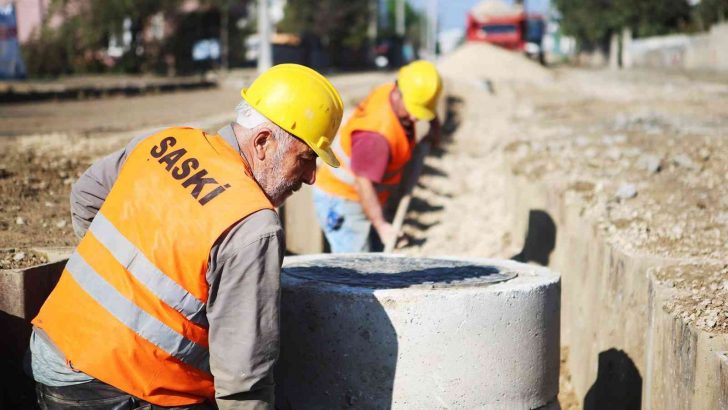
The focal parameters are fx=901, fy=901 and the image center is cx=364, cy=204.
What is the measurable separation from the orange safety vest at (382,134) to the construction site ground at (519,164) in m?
1.37

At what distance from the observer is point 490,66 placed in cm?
2673

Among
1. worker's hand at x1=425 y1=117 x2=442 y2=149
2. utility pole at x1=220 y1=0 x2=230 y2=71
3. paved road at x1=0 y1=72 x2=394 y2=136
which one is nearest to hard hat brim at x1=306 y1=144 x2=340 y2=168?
worker's hand at x1=425 y1=117 x2=442 y2=149

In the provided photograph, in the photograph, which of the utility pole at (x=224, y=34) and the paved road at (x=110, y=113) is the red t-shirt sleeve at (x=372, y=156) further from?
the utility pole at (x=224, y=34)

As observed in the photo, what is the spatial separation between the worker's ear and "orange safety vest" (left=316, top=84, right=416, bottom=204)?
99.6 inches

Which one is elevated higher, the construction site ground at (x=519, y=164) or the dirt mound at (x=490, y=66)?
the dirt mound at (x=490, y=66)

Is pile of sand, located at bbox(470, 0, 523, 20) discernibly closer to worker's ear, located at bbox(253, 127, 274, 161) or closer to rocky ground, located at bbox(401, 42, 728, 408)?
rocky ground, located at bbox(401, 42, 728, 408)

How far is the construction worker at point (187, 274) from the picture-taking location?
248 cm

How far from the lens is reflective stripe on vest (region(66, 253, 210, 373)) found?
2.56 m

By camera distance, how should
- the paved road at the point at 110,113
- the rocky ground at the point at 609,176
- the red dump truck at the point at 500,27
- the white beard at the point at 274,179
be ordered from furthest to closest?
1. the red dump truck at the point at 500,27
2. the paved road at the point at 110,113
3. the rocky ground at the point at 609,176
4. the white beard at the point at 274,179

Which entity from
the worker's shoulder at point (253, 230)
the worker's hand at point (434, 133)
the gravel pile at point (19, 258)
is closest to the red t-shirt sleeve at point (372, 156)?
the worker's hand at point (434, 133)

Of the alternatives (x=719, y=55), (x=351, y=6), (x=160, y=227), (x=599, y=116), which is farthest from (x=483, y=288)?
(x=351, y=6)

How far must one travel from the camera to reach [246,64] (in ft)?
139

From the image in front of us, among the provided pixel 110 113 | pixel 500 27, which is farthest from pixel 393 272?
pixel 500 27

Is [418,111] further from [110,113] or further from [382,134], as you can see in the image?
[110,113]
